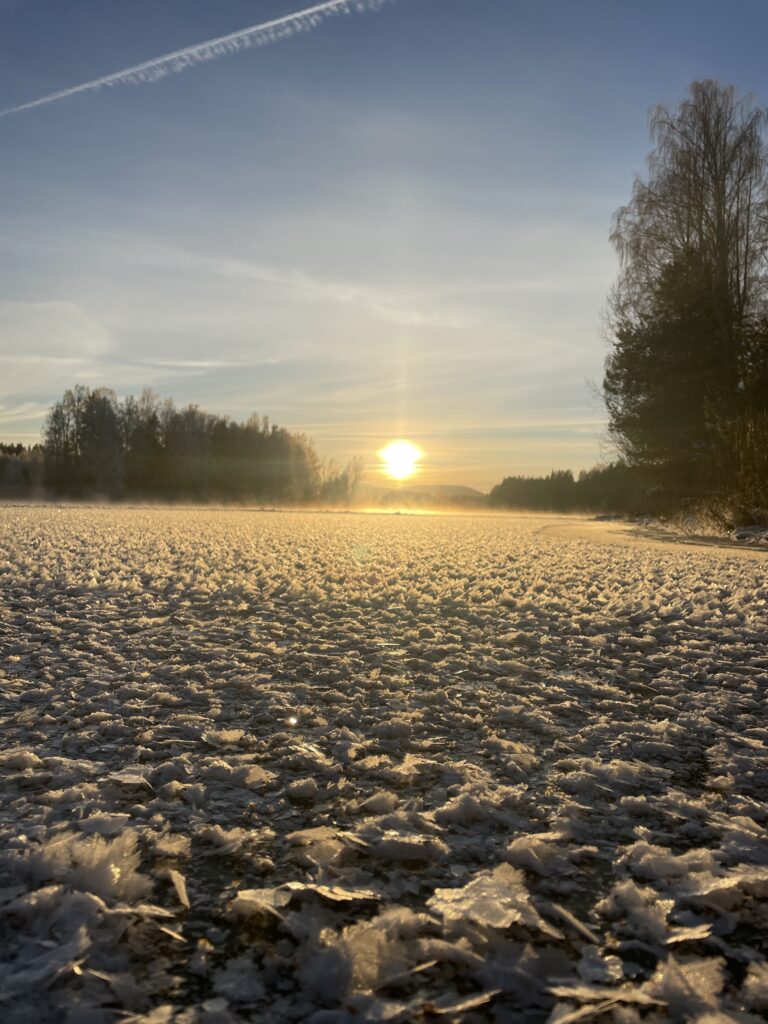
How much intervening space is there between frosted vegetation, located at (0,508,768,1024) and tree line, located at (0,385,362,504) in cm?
6019

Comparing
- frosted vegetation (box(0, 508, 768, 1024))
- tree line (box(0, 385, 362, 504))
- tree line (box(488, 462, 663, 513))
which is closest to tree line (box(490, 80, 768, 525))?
frosted vegetation (box(0, 508, 768, 1024))

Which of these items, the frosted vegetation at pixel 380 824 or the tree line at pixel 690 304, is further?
the tree line at pixel 690 304

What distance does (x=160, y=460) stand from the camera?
6606 centimetres

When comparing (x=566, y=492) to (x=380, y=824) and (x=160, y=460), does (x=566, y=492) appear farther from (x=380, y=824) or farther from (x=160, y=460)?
(x=380, y=824)

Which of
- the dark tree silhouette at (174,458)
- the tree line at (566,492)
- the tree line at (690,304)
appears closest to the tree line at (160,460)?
the dark tree silhouette at (174,458)

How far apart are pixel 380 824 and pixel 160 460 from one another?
6757 cm

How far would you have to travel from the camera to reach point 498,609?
6.71m

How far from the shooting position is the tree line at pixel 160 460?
202 feet

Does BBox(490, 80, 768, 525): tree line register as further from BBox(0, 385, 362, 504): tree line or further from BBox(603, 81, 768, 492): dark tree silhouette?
BBox(0, 385, 362, 504): tree line

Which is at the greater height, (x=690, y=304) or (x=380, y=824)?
(x=690, y=304)

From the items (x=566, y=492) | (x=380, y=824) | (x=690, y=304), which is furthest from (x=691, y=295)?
(x=566, y=492)

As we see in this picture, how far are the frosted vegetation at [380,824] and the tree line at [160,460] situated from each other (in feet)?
197

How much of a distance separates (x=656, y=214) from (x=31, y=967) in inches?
1073

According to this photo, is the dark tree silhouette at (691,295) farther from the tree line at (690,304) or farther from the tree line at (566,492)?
the tree line at (566,492)
